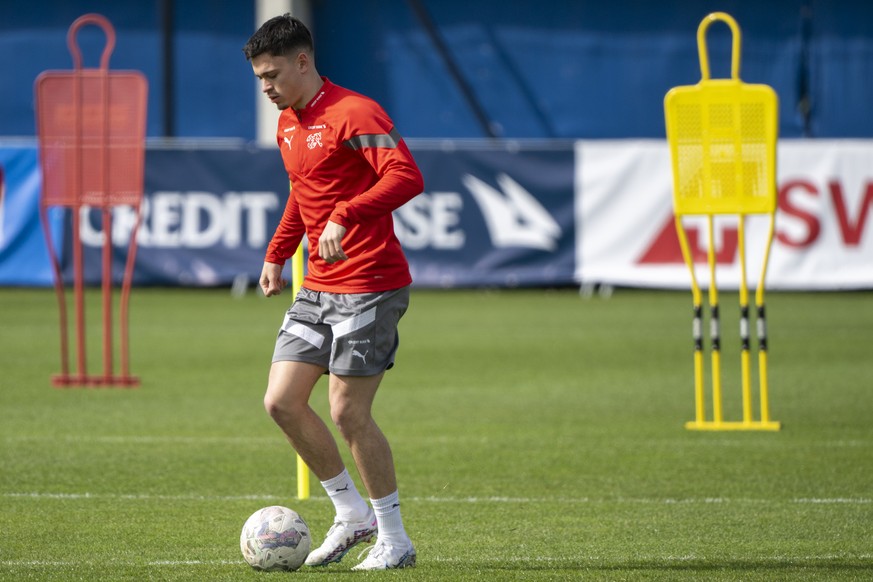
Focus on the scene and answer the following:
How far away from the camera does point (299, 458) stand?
24.1 feet

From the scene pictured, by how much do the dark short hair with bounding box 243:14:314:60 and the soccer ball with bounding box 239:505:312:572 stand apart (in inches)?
69.9

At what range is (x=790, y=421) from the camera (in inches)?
424

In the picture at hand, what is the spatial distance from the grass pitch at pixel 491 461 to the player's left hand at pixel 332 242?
126cm

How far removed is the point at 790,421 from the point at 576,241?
10.6 meters

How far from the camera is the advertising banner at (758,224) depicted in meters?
20.5

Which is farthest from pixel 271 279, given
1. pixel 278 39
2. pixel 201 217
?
pixel 201 217

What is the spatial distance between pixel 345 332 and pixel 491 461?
3318 mm

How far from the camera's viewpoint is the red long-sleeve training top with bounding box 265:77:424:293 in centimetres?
582

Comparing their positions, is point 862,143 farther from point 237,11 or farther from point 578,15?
point 237,11

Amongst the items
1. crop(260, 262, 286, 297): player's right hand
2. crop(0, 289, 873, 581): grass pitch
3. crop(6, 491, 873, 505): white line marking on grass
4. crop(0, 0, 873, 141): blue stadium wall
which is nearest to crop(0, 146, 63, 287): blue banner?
crop(0, 289, 873, 581): grass pitch

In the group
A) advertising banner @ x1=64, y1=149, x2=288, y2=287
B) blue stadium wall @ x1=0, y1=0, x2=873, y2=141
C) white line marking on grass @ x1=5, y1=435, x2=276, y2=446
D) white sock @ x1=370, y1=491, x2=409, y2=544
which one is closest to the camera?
white sock @ x1=370, y1=491, x2=409, y2=544

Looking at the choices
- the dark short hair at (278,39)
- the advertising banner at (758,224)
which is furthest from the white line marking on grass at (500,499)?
the advertising banner at (758,224)

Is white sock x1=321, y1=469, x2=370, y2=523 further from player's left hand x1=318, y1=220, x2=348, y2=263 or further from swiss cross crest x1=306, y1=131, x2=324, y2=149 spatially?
swiss cross crest x1=306, y1=131, x2=324, y2=149

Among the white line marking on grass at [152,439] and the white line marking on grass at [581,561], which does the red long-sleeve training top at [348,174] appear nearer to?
the white line marking on grass at [581,561]
